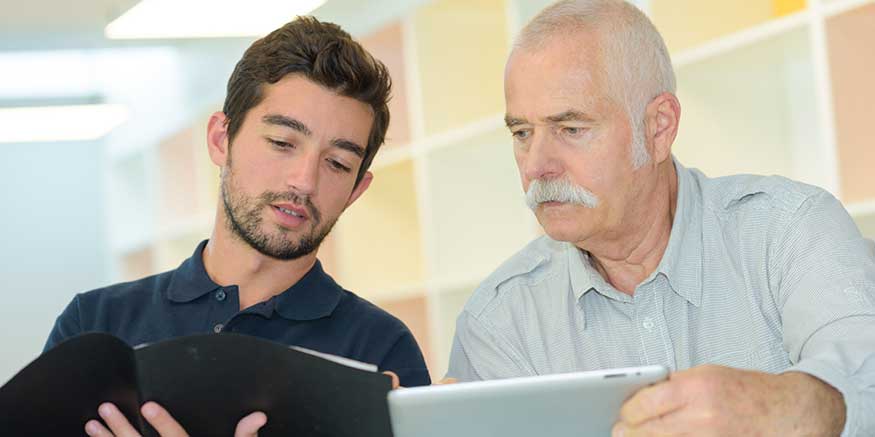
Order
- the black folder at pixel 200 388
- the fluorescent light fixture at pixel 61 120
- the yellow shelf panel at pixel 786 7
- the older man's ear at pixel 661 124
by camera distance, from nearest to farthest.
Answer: the black folder at pixel 200 388
the older man's ear at pixel 661 124
the yellow shelf panel at pixel 786 7
the fluorescent light fixture at pixel 61 120

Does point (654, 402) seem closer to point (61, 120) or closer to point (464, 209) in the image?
point (464, 209)

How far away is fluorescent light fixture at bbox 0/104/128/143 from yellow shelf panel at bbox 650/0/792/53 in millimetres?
3816

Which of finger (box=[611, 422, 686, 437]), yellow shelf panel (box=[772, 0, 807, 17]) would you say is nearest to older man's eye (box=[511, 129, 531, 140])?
finger (box=[611, 422, 686, 437])

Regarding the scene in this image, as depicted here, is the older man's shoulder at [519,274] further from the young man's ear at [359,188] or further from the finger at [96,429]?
the finger at [96,429]

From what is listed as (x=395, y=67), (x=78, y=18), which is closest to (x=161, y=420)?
(x=395, y=67)

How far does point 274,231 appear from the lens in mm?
1942

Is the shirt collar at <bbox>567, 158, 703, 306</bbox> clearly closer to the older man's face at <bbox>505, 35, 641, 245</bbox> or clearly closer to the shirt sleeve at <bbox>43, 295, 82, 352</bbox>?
the older man's face at <bbox>505, 35, 641, 245</bbox>

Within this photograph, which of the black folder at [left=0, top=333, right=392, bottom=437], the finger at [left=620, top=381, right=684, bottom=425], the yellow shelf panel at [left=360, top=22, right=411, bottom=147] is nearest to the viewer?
the finger at [left=620, top=381, right=684, bottom=425]

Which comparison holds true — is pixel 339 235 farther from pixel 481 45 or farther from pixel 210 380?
pixel 210 380

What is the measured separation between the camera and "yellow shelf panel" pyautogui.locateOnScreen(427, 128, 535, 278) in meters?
3.83

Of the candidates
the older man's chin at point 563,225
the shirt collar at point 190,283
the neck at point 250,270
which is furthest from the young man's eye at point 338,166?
the older man's chin at point 563,225

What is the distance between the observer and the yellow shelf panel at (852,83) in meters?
2.43

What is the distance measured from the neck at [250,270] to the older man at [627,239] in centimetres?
33

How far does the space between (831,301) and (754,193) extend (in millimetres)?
295
